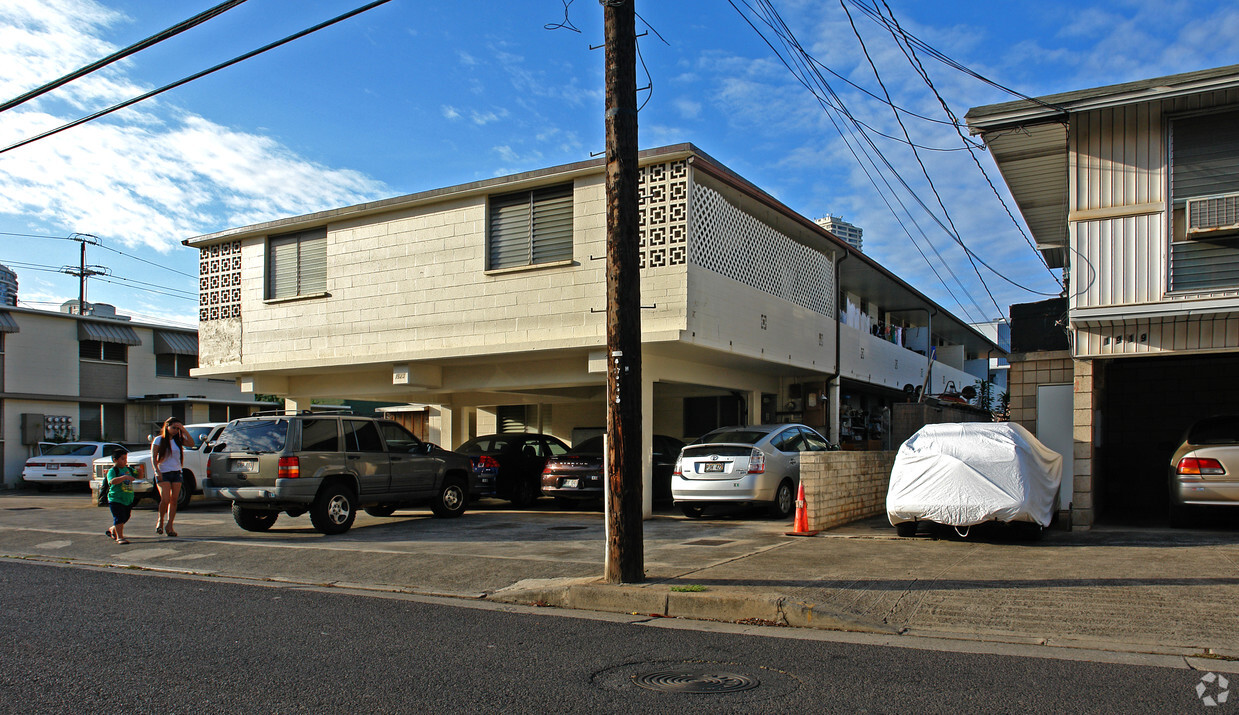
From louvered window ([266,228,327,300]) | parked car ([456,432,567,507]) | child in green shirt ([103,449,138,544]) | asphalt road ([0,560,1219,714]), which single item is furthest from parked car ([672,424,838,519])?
louvered window ([266,228,327,300])

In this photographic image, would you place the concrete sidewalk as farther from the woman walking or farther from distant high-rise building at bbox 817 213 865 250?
distant high-rise building at bbox 817 213 865 250

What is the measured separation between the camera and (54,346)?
28.5m

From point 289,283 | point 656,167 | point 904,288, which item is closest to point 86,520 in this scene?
point 289,283

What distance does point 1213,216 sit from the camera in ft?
32.9

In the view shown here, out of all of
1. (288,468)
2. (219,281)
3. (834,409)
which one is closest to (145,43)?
(288,468)

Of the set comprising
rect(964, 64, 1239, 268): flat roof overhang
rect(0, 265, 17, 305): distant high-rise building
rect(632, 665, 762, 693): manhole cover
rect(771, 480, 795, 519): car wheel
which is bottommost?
rect(771, 480, 795, 519): car wheel

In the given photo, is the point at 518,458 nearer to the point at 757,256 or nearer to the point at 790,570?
the point at 757,256

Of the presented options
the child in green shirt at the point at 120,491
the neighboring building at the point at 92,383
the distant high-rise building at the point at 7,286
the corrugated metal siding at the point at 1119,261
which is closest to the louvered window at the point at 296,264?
the child in green shirt at the point at 120,491

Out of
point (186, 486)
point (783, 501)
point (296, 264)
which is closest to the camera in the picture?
point (783, 501)

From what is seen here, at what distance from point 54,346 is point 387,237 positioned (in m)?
17.8

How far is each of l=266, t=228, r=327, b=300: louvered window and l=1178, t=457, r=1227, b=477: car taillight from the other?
50.0 ft

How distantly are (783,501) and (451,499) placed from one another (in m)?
5.55

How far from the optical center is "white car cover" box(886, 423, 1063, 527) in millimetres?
9539

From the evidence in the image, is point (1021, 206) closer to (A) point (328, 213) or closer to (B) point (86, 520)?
(A) point (328, 213)
